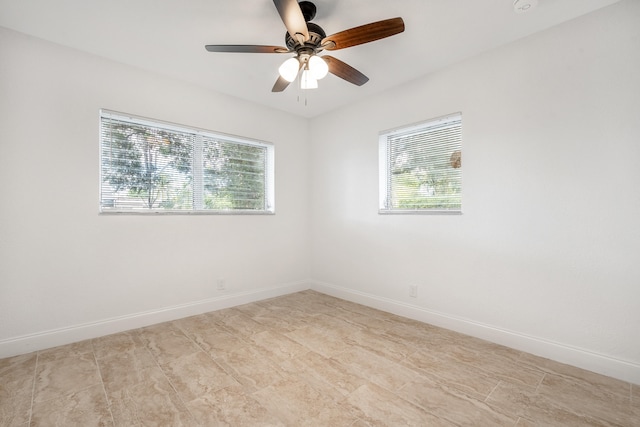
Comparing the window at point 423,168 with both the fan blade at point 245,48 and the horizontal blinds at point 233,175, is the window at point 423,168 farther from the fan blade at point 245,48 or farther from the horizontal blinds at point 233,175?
the fan blade at point 245,48

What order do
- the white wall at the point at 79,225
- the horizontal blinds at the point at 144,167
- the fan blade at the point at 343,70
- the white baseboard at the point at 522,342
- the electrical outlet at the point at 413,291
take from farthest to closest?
1. the electrical outlet at the point at 413,291
2. the horizontal blinds at the point at 144,167
3. the white wall at the point at 79,225
4. the fan blade at the point at 343,70
5. the white baseboard at the point at 522,342

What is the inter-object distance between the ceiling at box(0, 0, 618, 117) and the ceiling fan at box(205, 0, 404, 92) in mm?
231

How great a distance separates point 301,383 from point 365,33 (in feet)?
7.68

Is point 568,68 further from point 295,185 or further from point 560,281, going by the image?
point 295,185

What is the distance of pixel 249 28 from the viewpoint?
2.26 m

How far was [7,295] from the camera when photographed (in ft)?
7.41

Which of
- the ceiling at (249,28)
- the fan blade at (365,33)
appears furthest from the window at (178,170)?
the fan blade at (365,33)

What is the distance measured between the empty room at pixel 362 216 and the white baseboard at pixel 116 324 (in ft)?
0.06

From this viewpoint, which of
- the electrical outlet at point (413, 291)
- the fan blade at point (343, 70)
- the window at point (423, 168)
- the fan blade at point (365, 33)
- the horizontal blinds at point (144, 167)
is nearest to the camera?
the fan blade at point (365, 33)

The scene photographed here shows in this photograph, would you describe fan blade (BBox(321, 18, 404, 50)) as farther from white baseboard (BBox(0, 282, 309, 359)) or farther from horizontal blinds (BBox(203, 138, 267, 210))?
white baseboard (BBox(0, 282, 309, 359))

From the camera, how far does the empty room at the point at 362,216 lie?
187 centimetres

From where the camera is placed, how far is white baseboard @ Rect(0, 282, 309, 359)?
230cm

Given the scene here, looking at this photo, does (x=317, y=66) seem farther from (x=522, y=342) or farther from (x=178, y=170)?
(x=522, y=342)

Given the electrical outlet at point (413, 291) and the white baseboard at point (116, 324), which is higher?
the electrical outlet at point (413, 291)
